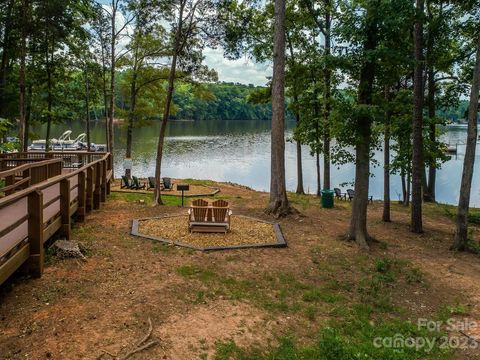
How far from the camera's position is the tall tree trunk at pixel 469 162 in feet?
31.2

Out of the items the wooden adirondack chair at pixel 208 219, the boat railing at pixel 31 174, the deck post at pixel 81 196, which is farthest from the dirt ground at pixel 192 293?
the boat railing at pixel 31 174

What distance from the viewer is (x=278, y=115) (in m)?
12.1

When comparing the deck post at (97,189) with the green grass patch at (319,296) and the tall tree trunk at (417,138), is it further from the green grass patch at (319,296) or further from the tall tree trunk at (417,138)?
the tall tree trunk at (417,138)

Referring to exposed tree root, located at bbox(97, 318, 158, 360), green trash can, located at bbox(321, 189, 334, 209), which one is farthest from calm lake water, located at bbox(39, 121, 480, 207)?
exposed tree root, located at bbox(97, 318, 158, 360)

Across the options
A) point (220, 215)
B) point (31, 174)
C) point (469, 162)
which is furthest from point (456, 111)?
point (31, 174)

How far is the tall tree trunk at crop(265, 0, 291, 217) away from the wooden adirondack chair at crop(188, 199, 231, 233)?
2.75 m

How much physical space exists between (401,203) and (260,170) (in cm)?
1777

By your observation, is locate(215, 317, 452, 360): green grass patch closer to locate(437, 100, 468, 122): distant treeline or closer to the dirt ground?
the dirt ground

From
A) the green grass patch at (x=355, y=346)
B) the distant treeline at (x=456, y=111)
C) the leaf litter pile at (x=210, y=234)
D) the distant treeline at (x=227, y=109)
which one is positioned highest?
the distant treeline at (x=227, y=109)

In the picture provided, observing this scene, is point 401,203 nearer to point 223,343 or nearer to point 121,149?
point 223,343

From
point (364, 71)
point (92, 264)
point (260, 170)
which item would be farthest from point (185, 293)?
point (260, 170)

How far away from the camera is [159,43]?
22.0 m

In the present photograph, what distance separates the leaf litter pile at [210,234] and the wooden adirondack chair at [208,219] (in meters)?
0.16

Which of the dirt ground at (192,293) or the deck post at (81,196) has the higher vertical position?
the deck post at (81,196)
